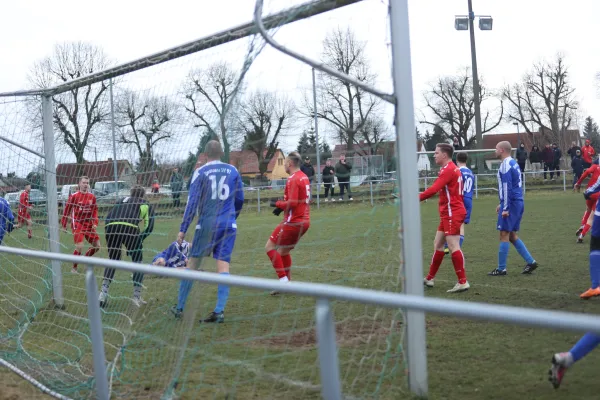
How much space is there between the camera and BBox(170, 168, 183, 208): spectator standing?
222 inches

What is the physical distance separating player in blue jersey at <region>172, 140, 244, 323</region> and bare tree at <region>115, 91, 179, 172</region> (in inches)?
21.9

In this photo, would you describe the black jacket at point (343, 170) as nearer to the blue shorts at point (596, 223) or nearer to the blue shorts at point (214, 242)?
the blue shorts at point (214, 242)

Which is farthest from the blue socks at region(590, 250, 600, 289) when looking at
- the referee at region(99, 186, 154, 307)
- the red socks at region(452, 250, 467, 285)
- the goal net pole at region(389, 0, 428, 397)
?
the referee at region(99, 186, 154, 307)

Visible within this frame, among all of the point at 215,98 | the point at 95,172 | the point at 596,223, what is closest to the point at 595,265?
the point at 596,223

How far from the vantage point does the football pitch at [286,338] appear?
11.2 feet

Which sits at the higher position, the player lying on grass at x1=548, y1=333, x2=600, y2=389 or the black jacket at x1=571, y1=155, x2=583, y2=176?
the black jacket at x1=571, y1=155, x2=583, y2=176

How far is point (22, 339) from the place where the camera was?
637 cm

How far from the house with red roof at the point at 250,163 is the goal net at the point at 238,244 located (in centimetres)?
2

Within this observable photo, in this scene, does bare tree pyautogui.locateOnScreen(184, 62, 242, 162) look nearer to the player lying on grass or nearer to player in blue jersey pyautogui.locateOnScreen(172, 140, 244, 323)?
player in blue jersey pyautogui.locateOnScreen(172, 140, 244, 323)

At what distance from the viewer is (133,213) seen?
6.66 m

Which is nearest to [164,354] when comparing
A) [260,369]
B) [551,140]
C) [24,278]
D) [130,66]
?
[260,369]

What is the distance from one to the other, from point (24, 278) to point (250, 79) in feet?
16.9

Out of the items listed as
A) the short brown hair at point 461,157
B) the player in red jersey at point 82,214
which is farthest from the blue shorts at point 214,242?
the short brown hair at point 461,157

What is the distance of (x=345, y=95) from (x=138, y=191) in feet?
9.25
